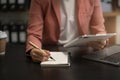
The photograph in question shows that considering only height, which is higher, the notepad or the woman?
the woman

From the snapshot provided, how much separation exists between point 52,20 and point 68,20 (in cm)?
10

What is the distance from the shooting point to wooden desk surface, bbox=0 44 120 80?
958mm

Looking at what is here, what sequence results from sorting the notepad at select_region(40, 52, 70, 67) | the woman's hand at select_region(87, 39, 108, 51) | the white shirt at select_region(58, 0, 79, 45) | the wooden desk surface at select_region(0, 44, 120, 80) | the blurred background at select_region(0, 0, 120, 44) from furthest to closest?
1. the blurred background at select_region(0, 0, 120, 44)
2. the white shirt at select_region(58, 0, 79, 45)
3. the woman's hand at select_region(87, 39, 108, 51)
4. the notepad at select_region(40, 52, 70, 67)
5. the wooden desk surface at select_region(0, 44, 120, 80)

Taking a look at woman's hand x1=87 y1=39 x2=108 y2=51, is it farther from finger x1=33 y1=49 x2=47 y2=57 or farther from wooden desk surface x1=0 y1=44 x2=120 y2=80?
finger x1=33 y1=49 x2=47 y2=57

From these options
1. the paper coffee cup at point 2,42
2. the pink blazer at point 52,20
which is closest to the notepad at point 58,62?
the pink blazer at point 52,20

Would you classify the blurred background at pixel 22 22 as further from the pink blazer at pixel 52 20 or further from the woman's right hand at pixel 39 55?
the woman's right hand at pixel 39 55

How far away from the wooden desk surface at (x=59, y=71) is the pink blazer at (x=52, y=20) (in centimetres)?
25

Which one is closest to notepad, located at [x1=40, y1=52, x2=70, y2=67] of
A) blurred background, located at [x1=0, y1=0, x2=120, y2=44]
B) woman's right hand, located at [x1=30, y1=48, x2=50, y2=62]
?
woman's right hand, located at [x1=30, y1=48, x2=50, y2=62]

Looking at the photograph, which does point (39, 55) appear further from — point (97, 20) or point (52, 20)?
point (97, 20)

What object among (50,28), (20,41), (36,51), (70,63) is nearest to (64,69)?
(70,63)

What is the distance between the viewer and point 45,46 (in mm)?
1557

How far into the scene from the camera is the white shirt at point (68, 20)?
60.9 inches

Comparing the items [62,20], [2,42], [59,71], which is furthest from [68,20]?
[59,71]

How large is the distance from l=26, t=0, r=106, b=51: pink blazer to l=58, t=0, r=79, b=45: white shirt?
38 millimetres
